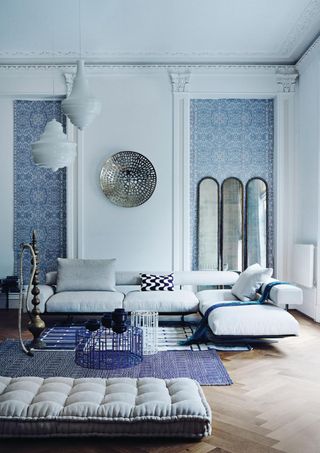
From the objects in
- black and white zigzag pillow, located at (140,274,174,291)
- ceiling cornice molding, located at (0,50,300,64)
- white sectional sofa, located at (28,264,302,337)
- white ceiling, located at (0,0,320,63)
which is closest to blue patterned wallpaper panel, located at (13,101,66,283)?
ceiling cornice molding, located at (0,50,300,64)

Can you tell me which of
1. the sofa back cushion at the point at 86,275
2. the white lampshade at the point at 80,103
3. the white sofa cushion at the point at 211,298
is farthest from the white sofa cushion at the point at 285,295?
the white lampshade at the point at 80,103

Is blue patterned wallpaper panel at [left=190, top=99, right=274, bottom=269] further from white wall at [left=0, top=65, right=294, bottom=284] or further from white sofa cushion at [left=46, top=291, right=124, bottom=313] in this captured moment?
white sofa cushion at [left=46, top=291, right=124, bottom=313]

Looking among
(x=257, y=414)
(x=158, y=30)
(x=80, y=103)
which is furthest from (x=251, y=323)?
(x=158, y=30)

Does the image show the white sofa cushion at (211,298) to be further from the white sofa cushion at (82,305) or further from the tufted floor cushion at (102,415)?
the tufted floor cushion at (102,415)

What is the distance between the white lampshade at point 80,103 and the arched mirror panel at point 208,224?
3338mm

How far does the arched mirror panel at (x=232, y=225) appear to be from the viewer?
725 centimetres

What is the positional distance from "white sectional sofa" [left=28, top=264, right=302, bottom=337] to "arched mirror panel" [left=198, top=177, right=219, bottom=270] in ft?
1.36

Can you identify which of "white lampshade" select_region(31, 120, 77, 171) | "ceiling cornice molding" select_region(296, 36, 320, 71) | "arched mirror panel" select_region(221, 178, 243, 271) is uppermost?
"ceiling cornice molding" select_region(296, 36, 320, 71)

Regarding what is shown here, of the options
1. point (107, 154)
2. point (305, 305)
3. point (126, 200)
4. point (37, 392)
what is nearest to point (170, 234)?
point (126, 200)

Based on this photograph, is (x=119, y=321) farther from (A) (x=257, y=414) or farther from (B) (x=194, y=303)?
(B) (x=194, y=303)

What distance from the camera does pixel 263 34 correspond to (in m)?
6.20

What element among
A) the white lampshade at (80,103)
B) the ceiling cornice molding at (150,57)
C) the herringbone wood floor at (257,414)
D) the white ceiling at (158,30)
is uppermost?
the white ceiling at (158,30)

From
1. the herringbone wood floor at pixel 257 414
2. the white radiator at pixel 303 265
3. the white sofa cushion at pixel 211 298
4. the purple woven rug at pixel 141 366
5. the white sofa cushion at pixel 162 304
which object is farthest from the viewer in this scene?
the white radiator at pixel 303 265

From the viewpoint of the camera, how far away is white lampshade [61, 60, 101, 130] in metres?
4.01
